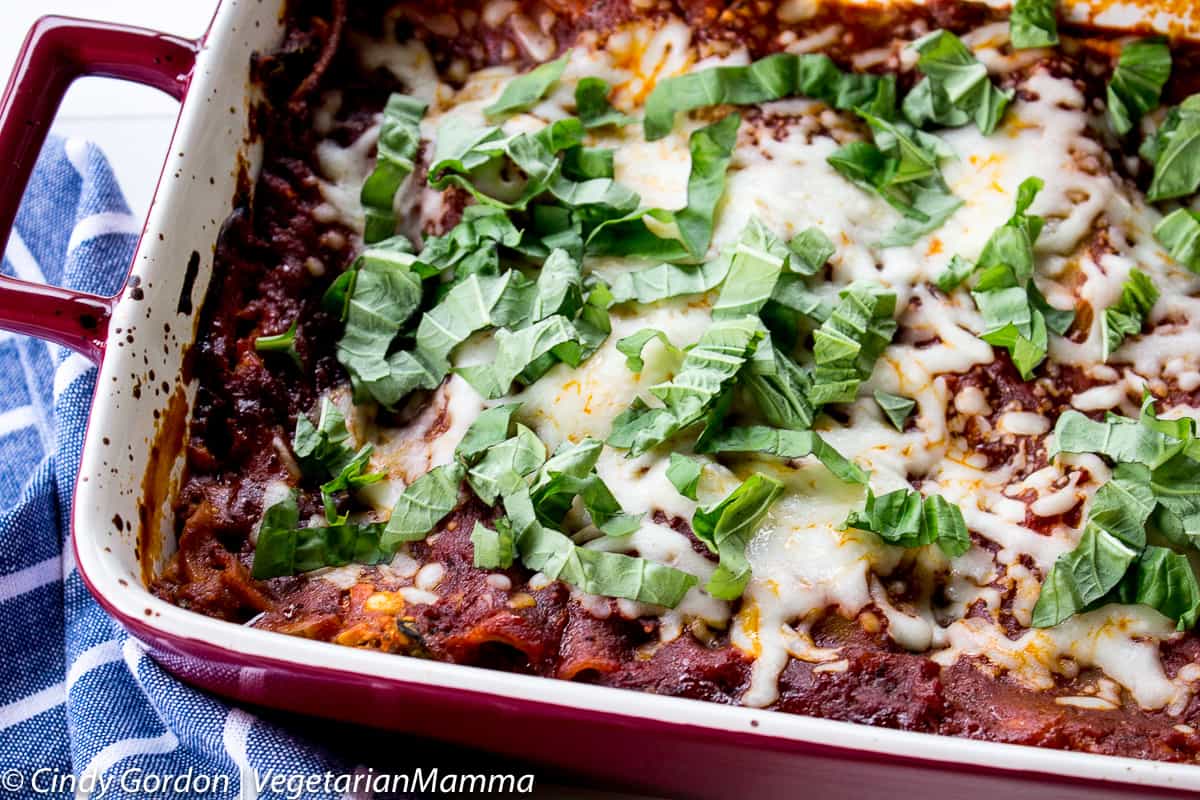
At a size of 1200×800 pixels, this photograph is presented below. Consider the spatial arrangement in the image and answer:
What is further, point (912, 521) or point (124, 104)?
point (124, 104)

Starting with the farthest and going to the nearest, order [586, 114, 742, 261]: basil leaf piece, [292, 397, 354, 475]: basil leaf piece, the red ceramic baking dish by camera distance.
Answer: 1. [586, 114, 742, 261]: basil leaf piece
2. [292, 397, 354, 475]: basil leaf piece
3. the red ceramic baking dish

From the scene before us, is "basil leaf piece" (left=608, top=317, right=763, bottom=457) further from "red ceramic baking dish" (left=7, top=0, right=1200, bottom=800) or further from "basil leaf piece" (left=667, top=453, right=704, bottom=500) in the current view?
"red ceramic baking dish" (left=7, top=0, right=1200, bottom=800)

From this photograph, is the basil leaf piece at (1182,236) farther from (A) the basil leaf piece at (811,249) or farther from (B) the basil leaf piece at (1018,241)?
(A) the basil leaf piece at (811,249)

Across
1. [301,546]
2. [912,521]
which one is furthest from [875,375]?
[301,546]

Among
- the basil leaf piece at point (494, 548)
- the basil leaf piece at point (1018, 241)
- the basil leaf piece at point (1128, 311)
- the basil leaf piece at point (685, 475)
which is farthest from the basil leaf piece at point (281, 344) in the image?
the basil leaf piece at point (1128, 311)

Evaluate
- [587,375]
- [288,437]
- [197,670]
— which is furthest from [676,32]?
[197,670]

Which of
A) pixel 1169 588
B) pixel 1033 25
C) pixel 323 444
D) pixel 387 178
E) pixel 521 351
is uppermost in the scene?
pixel 1033 25

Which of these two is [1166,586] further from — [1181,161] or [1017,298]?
A: [1181,161]

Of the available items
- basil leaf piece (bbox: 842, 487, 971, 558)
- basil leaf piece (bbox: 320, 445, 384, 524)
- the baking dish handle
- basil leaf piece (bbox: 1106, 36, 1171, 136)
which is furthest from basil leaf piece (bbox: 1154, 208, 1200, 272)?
the baking dish handle
